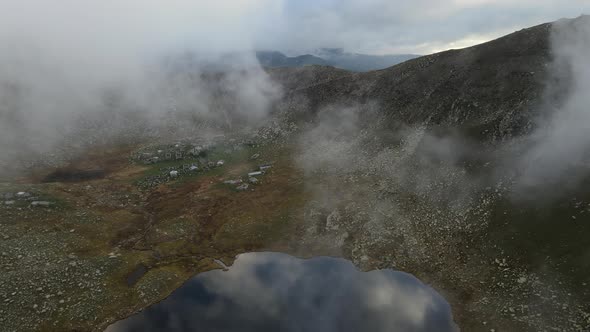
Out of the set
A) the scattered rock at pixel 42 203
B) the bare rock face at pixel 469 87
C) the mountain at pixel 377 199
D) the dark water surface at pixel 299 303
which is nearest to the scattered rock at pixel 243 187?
the mountain at pixel 377 199

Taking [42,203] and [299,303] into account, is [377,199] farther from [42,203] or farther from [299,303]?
[42,203]

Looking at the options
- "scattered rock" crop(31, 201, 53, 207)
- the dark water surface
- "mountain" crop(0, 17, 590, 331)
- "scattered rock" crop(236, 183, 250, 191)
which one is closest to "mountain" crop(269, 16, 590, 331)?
"mountain" crop(0, 17, 590, 331)

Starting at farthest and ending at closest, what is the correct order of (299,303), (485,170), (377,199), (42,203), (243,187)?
(243,187) → (377,199) → (42,203) → (485,170) → (299,303)

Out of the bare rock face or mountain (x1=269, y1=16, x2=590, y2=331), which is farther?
the bare rock face

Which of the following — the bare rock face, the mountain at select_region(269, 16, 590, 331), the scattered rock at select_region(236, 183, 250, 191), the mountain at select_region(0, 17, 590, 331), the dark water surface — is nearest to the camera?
the dark water surface

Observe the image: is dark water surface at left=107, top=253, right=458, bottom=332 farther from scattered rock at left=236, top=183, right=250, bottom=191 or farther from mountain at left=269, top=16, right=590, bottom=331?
scattered rock at left=236, top=183, right=250, bottom=191

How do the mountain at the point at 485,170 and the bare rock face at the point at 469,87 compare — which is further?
the bare rock face at the point at 469,87

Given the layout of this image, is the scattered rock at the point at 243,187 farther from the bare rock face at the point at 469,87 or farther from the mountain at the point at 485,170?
the bare rock face at the point at 469,87

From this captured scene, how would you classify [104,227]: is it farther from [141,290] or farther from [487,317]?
[487,317]

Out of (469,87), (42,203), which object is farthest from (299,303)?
(469,87)
